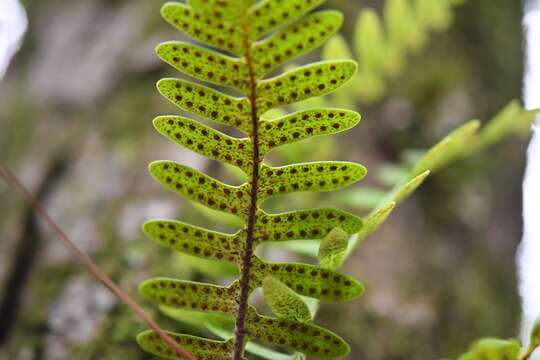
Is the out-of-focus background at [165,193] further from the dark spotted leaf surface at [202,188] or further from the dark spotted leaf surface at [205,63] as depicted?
the dark spotted leaf surface at [205,63]

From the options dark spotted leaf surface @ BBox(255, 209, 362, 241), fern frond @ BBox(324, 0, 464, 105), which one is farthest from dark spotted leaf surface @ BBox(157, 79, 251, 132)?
fern frond @ BBox(324, 0, 464, 105)

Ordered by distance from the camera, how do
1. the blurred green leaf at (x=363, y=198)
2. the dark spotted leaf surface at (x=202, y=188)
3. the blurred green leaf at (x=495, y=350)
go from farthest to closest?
the blurred green leaf at (x=363, y=198) < the dark spotted leaf surface at (x=202, y=188) < the blurred green leaf at (x=495, y=350)

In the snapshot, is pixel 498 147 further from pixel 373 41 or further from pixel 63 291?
pixel 63 291

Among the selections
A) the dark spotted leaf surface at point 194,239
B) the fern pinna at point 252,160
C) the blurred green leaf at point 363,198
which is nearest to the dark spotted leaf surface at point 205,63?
the fern pinna at point 252,160

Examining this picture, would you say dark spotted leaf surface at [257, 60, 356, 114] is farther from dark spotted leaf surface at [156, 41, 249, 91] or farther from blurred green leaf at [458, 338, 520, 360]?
blurred green leaf at [458, 338, 520, 360]

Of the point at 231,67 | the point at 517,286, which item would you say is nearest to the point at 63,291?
→ the point at 231,67

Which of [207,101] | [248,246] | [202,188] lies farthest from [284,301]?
[207,101]
